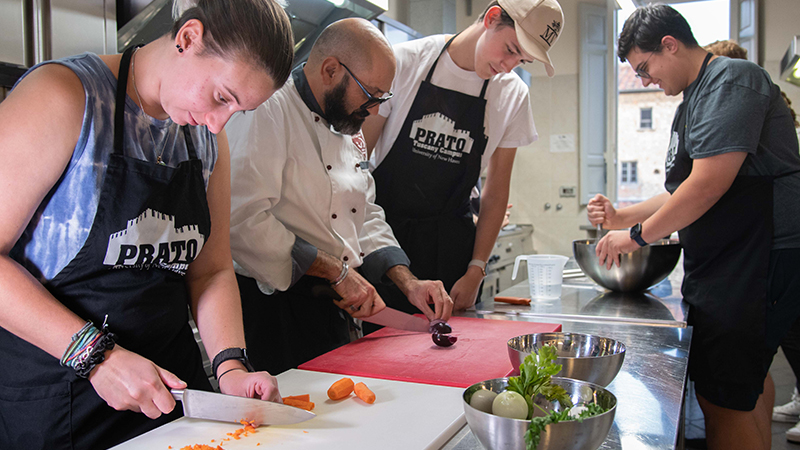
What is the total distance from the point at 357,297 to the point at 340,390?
0.49 m

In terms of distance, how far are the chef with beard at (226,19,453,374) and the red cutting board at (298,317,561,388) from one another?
139 mm

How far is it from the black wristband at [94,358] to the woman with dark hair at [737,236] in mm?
1632

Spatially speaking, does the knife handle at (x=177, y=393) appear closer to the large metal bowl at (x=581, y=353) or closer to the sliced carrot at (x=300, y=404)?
the sliced carrot at (x=300, y=404)

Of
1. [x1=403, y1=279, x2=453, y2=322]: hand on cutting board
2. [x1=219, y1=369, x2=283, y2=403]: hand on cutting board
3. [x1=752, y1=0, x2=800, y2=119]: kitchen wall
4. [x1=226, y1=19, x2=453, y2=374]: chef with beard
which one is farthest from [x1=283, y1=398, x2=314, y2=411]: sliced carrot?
[x1=752, y1=0, x2=800, y2=119]: kitchen wall

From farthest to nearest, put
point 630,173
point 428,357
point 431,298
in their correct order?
point 630,173 → point 431,298 → point 428,357

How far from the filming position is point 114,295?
979mm

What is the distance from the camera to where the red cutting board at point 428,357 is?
3.79ft

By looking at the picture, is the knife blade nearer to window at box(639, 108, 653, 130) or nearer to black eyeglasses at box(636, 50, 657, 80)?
black eyeglasses at box(636, 50, 657, 80)

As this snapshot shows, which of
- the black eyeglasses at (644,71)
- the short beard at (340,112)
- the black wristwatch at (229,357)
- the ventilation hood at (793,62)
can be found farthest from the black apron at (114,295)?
the ventilation hood at (793,62)

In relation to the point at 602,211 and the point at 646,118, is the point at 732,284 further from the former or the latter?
the point at 646,118

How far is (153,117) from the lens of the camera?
1048 mm

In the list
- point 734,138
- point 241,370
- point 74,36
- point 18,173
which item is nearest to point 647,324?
point 734,138

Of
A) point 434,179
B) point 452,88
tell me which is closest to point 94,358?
point 434,179

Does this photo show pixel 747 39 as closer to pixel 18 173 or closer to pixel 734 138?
pixel 734 138
